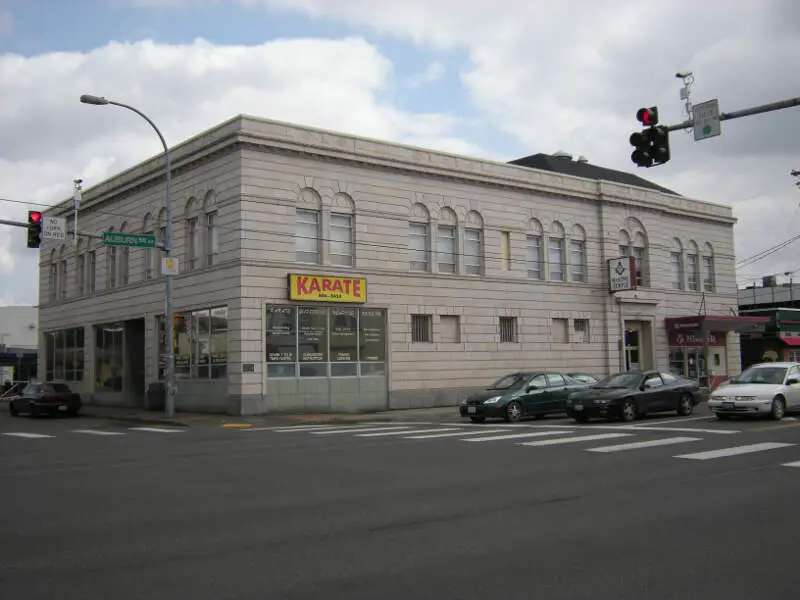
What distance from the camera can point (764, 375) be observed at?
21.5 meters

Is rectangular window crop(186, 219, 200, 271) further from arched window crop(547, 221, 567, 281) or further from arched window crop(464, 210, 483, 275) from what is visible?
arched window crop(547, 221, 567, 281)

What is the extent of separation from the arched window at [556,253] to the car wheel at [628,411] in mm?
17010

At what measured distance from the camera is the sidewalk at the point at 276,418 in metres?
26.5

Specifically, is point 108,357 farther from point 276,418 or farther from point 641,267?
point 641,267

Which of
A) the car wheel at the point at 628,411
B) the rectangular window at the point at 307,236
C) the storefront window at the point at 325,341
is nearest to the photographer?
the car wheel at the point at 628,411

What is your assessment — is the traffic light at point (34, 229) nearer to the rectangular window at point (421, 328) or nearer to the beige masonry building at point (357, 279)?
the beige masonry building at point (357, 279)

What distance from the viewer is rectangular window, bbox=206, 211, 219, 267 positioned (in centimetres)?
3073

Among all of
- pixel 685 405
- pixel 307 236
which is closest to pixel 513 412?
pixel 685 405

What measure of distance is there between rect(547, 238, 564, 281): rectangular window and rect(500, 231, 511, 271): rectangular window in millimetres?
2641

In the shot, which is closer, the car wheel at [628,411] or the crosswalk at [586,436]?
the crosswalk at [586,436]

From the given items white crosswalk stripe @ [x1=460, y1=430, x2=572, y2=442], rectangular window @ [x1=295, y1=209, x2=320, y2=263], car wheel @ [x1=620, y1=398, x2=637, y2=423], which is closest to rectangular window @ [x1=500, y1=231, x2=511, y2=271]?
rectangular window @ [x1=295, y1=209, x2=320, y2=263]

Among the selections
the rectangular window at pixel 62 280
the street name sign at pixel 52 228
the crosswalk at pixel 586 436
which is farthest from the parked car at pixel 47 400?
the crosswalk at pixel 586 436

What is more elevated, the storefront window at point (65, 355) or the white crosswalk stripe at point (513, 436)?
the storefront window at point (65, 355)

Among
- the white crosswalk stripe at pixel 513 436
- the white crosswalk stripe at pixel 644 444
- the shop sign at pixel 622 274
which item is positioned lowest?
the white crosswalk stripe at pixel 513 436
